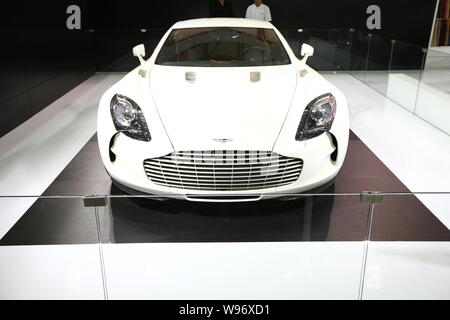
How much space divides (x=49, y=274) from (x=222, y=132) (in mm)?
1220

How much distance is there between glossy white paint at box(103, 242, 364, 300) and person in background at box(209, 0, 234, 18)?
5.69 m

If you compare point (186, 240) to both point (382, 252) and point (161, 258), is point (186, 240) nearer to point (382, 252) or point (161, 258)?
point (161, 258)

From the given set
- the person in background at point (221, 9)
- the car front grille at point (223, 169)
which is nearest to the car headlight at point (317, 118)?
the car front grille at point (223, 169)

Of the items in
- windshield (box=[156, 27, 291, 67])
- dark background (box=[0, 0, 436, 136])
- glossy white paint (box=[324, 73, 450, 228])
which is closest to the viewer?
glossy white paint (box=[324, 73, 450, 228])

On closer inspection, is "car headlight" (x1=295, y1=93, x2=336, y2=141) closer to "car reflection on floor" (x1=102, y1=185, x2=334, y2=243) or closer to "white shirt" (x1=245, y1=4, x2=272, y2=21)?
"car reflection on floor" (x1=102, y1=185, x2=334, y2=243)

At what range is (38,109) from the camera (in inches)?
223

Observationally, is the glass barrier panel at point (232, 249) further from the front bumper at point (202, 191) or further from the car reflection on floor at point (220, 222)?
the front bumper at point (202, 191)

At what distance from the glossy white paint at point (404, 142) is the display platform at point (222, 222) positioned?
248mm

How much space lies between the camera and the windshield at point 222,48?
12.2 ft

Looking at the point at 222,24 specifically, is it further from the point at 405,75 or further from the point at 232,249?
the point at 405,75

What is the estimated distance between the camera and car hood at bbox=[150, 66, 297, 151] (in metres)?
2.56

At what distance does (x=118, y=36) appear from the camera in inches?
305

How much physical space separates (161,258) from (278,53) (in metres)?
2.38

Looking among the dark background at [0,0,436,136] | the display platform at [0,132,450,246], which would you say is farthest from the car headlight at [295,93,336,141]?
the dark background at [0,0,436,136]
